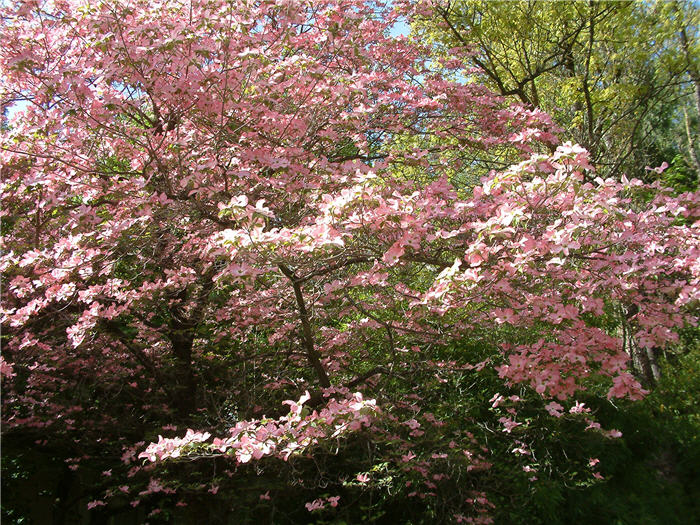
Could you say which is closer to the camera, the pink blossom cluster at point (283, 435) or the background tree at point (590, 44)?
the pink blossom cluster at point (283, 435)

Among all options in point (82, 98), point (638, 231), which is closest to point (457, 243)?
point (638, 231)

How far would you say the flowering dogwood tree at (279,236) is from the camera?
244 cm

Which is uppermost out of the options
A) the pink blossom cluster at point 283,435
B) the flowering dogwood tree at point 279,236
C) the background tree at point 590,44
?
the background tree at point 590,44

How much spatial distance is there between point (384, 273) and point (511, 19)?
469cm

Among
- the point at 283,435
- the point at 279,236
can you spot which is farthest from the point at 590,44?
the point at 283,435

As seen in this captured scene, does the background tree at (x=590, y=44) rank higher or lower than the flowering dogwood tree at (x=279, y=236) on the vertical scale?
higher

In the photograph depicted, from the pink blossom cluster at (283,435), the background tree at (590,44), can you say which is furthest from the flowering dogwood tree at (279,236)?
the background tree at (590,44)

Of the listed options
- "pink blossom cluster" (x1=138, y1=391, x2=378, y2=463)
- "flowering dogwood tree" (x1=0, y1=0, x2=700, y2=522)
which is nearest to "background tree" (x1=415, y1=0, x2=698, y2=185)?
"flowering dogwood tree" (x1=0, y1=0, x2=700, y2=522)

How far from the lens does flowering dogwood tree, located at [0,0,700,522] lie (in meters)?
2.44

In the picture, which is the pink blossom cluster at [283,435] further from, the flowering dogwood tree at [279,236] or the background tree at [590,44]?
the background tree at [590,44]

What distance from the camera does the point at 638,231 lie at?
2.68 metres

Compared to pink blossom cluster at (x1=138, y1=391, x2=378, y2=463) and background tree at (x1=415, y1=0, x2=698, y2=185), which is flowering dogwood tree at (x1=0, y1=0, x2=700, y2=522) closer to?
pink blossom cluster at (x1=138, y1=391, x2=378, y2=463)

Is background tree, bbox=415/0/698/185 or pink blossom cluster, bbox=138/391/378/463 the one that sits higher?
background tree, bbox=415/0/698/185

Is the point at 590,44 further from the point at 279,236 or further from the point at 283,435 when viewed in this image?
the point at 283,435
